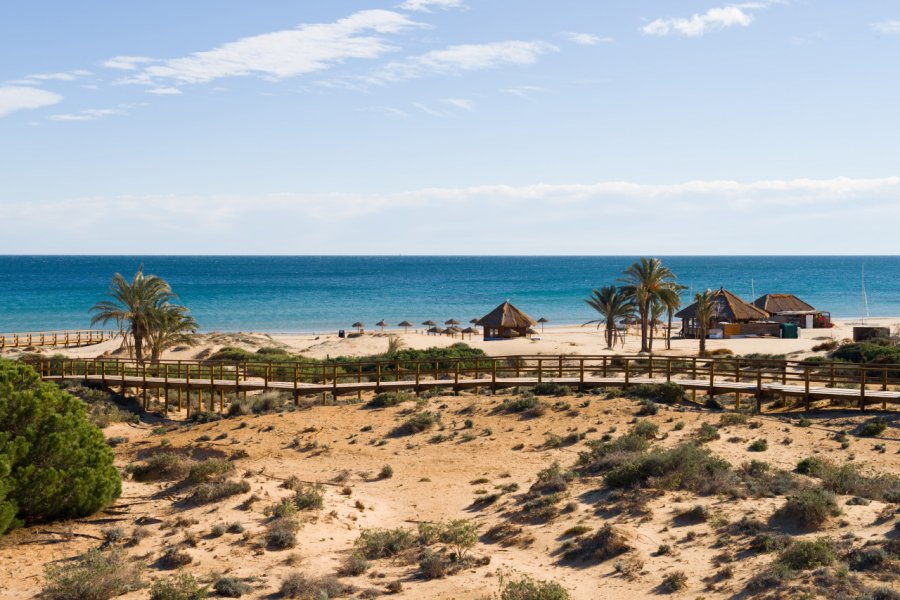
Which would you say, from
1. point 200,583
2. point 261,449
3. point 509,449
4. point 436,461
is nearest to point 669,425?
point 509,449

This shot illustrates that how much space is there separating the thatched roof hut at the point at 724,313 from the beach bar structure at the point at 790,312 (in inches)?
120

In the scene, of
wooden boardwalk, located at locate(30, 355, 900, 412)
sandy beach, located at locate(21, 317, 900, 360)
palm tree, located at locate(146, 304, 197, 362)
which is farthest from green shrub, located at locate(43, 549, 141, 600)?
sandy beach, located at locate(21, 317, 900, 360)

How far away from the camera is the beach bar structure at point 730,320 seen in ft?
193

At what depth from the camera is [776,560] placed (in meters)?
12.5

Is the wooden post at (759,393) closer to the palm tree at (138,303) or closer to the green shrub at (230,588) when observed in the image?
the green shrub at (230,588)

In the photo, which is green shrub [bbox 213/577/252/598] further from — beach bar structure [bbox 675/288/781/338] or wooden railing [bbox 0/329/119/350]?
beach bar structure [bbox 675/288/781/338]

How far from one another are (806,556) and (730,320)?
164ft

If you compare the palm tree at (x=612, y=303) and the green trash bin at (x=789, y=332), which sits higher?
the palm tree at (x=612, y=303)

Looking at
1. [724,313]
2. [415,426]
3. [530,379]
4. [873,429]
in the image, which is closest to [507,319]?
[724,313]

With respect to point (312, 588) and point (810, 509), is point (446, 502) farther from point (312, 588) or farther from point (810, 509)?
point (810, 509)

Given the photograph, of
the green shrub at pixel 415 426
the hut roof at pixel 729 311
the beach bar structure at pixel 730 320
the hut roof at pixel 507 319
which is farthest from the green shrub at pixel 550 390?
the hut roof at pixel 729 311

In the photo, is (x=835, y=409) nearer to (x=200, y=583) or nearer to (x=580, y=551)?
(x=580, y=551)

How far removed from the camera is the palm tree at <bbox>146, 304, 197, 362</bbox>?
3912 centimetres

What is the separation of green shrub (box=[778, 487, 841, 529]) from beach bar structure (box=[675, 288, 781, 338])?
44861mm
